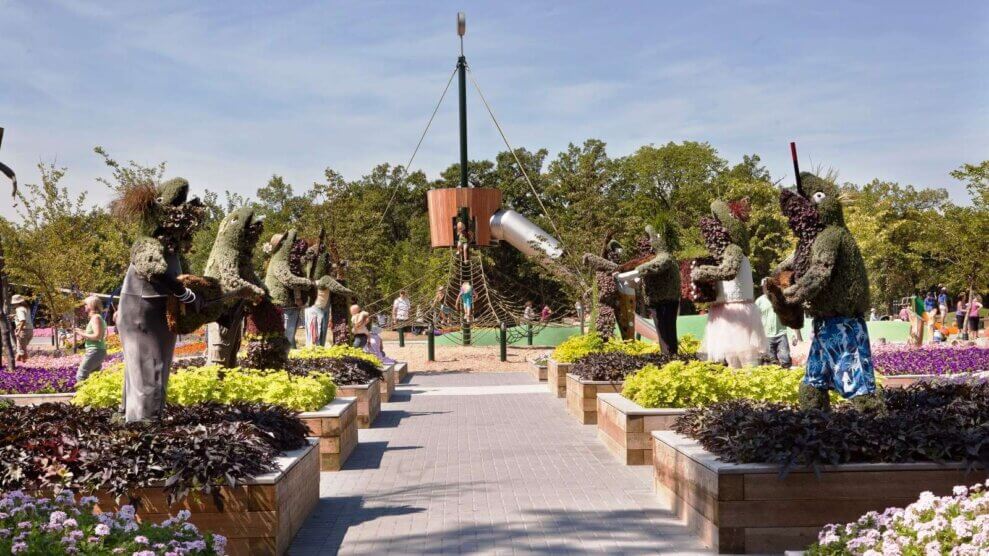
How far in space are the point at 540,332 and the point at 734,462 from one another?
85.8 ft

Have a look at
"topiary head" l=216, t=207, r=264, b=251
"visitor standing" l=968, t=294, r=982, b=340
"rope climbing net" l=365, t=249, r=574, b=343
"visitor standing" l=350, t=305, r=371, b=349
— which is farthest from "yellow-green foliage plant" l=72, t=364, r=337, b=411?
"visitor standing" l=968, t=294, r=982, b=340

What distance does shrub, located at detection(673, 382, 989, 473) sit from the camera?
6207 millimetres

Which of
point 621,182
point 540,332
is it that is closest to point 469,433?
point 540,332

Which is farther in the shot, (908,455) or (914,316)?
(914,316)

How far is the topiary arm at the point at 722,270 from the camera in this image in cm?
1071

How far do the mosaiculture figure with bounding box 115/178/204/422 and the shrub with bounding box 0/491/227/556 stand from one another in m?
1.83

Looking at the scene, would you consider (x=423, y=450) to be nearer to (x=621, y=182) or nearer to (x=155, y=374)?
(x=155, y=374)

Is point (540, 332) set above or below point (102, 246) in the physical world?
below

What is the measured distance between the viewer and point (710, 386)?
977 centimetres

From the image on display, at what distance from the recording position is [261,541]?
6070 millimetres

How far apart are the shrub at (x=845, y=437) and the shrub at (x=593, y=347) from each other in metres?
8.73

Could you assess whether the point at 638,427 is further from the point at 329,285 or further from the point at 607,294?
the point at 329,285

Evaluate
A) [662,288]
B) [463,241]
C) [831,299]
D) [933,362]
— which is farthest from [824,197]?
[463,241]

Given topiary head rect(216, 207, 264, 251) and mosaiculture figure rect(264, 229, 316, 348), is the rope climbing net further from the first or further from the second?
topiary head rect(216, 207, 264, 251)
